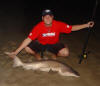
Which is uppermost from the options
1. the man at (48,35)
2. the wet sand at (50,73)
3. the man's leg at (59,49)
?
the man at (48,35)

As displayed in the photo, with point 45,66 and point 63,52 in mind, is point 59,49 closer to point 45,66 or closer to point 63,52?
point 63,52

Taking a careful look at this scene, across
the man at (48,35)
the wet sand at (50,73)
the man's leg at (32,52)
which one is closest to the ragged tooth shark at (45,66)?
the wet sand at (50,73)

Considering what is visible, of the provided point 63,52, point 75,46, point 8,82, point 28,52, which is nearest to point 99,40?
point 75,46

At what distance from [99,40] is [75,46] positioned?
1301 millimetres

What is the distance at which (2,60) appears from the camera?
4.43 m

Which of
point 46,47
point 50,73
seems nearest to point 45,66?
point 50,73

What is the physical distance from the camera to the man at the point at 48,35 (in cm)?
404

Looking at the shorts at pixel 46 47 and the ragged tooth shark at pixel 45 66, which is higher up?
the shorts at pixel 46 47

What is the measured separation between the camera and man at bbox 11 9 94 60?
159 inches

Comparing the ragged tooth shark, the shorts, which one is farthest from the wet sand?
the shorts

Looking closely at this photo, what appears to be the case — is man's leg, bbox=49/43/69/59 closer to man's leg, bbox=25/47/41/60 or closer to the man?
the man

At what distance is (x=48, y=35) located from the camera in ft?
14.0

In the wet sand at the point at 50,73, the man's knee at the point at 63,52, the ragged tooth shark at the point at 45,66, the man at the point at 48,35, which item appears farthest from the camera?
the man's knee at the point at 63,52

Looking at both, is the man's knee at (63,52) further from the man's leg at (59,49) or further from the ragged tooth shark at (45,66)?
the ragged tooth shark at (45,66)
